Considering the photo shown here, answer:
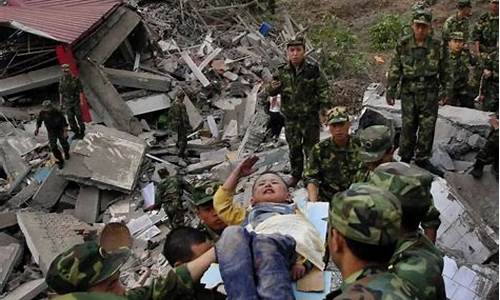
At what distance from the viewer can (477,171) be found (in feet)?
19.1

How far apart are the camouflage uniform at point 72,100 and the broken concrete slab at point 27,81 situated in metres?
1.17

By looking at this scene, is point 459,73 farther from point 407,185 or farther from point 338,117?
point 407,185

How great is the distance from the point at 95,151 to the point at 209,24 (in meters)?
6.53

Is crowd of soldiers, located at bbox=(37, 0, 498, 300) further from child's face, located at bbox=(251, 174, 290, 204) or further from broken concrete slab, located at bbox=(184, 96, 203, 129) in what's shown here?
broken concrete slab, located at bbox=(184, 96, 203, 129)

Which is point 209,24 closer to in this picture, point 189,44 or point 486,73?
point 189,44

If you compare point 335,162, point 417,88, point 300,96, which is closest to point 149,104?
point 300,96

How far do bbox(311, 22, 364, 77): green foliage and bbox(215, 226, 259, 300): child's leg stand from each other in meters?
10.00

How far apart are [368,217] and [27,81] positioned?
965 cm

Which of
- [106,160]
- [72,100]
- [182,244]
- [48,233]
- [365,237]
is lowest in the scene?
[48,233]

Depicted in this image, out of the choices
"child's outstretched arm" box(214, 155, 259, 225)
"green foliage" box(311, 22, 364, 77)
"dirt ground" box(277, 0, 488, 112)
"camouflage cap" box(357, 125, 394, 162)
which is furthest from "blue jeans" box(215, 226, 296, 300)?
"green foliage" box(311, 22, 364, 77)

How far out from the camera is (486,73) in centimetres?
819

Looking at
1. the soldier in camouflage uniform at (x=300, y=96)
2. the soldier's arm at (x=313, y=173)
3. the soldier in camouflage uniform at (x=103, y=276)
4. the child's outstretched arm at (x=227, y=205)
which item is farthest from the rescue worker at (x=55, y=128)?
the soldier in camouflage uniform at (x=103, y=276)

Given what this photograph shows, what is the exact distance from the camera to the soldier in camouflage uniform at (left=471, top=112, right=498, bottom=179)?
562 cm

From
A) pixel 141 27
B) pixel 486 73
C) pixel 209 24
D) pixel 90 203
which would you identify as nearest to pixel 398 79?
pixel 486 73
